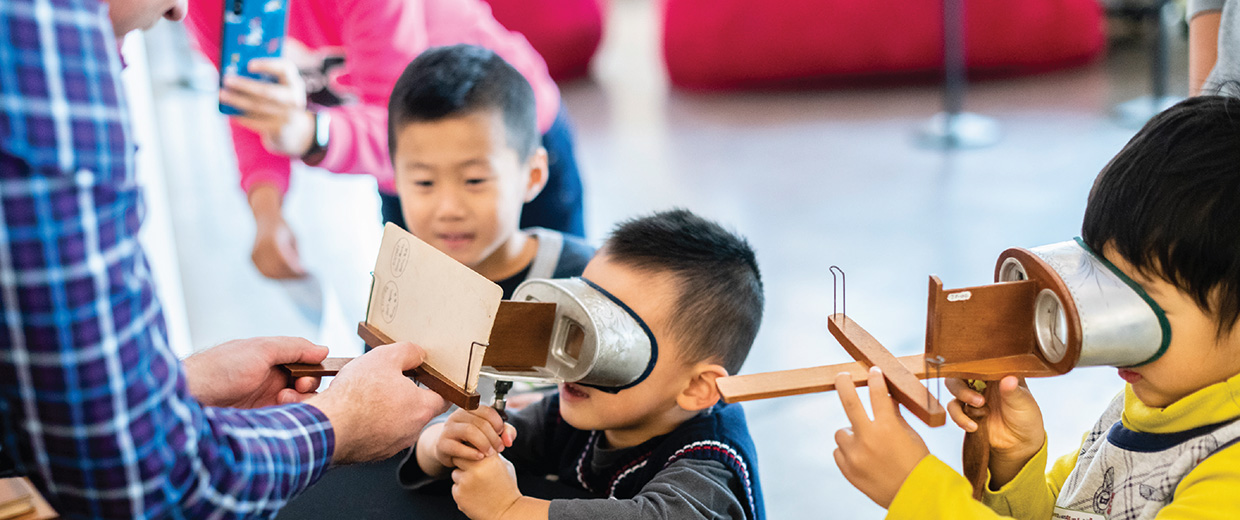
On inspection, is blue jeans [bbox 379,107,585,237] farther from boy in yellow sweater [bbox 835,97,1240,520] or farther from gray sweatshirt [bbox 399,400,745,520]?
boy in yellow sweater [bbox 835,97,1240,520]

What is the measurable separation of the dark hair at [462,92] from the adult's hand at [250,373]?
534 millimetres

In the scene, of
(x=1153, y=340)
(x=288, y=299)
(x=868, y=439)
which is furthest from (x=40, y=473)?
(x=288, y=299)

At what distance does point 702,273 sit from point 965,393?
0.35m

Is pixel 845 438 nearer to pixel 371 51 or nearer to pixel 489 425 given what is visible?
pixel 489 425

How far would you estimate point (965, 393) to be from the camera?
0.91m

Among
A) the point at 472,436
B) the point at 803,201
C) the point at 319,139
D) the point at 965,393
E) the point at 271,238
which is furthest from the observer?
the point at 803,201

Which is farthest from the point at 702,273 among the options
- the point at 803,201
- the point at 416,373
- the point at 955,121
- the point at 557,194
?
the point at 955,121

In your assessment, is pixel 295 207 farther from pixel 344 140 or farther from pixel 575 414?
pixel 575 414

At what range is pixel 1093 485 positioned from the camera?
3.15 ft

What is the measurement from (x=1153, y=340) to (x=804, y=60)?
3.91 m

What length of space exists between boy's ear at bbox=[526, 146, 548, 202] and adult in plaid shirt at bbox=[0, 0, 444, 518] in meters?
0.88

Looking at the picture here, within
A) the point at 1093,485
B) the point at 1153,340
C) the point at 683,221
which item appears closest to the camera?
the point at 1153,340

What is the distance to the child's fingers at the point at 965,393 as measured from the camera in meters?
0.91

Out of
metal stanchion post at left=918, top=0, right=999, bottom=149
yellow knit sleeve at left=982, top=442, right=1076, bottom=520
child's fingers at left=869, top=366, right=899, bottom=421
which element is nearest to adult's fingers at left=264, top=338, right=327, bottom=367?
child's fingers at left=869, top=366, right=899, bottom=421
